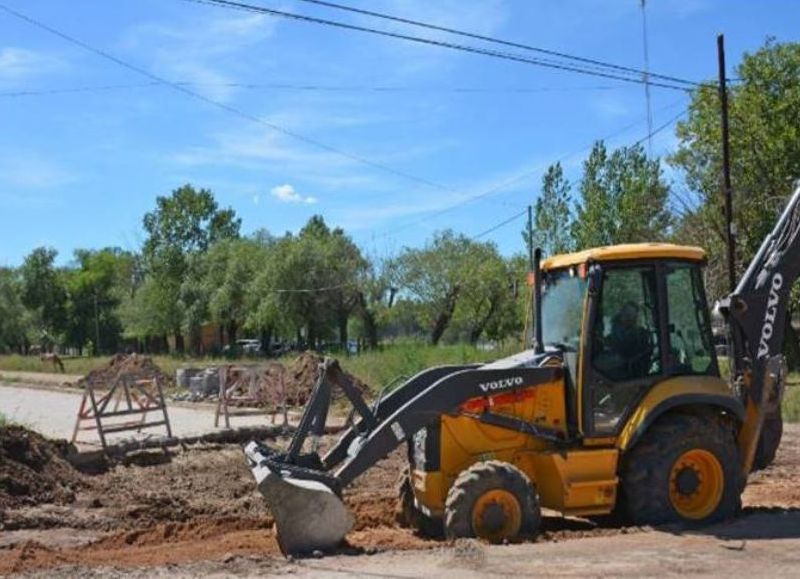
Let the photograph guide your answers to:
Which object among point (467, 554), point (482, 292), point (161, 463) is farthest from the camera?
point (482, 292)

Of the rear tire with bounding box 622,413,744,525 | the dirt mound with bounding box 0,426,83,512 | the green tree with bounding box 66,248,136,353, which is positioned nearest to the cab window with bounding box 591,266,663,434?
the rear tire with bounding box 622,413,744,525

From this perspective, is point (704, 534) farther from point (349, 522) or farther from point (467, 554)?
point (349, 522)

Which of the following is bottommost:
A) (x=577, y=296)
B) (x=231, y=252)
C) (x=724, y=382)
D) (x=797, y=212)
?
(x=724, y=382)

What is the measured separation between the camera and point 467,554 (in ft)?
25.2

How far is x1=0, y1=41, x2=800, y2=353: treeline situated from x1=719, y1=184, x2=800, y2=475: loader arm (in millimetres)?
5402

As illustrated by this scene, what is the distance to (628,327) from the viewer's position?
352 inches

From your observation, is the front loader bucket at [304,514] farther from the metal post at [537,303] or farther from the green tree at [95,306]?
the green tree at [95,306]

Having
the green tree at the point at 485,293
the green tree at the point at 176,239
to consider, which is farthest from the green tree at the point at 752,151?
the green tree at the point at 176,239

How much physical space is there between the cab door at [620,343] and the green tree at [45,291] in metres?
93.1

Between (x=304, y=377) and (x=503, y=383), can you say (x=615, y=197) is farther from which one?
(x=503, y=383)

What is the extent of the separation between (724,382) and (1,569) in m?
6.61

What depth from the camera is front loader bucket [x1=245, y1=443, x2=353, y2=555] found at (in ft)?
26.2

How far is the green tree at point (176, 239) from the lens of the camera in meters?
75.1

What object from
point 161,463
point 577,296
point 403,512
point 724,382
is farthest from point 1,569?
point 161,463
